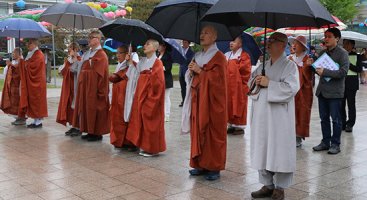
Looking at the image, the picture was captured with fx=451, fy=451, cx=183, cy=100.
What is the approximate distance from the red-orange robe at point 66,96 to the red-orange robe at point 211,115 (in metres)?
3.43

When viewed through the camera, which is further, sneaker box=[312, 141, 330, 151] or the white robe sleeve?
sneaker box=[312, 141, 330, 151]

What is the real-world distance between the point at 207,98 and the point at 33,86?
14.9ft

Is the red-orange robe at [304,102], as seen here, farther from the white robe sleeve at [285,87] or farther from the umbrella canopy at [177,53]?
the white robe sleeve at [285,87]

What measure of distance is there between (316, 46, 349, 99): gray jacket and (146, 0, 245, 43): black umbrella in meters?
1.59

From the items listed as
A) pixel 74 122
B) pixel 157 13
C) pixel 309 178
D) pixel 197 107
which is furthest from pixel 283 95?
pixel 74 122

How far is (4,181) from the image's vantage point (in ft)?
16.5

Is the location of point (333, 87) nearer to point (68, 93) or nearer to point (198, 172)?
point (198, 172)

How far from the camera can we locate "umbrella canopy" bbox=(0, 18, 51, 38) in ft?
27.7

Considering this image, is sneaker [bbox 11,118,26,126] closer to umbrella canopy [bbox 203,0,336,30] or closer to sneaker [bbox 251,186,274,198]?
umbrella canopy [bbox 203,0,336,30]

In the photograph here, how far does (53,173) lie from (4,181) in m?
0.56

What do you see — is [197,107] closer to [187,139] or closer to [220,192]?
[220,192]

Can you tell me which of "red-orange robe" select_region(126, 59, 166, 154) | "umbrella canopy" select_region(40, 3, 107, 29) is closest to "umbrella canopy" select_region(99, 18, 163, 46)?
"red-orange robe" select_region(126, 59, 166, 154)

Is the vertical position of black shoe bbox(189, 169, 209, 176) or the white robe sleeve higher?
the white robe sleeve

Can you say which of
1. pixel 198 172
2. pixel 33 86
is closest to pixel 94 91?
pixel 33 86
